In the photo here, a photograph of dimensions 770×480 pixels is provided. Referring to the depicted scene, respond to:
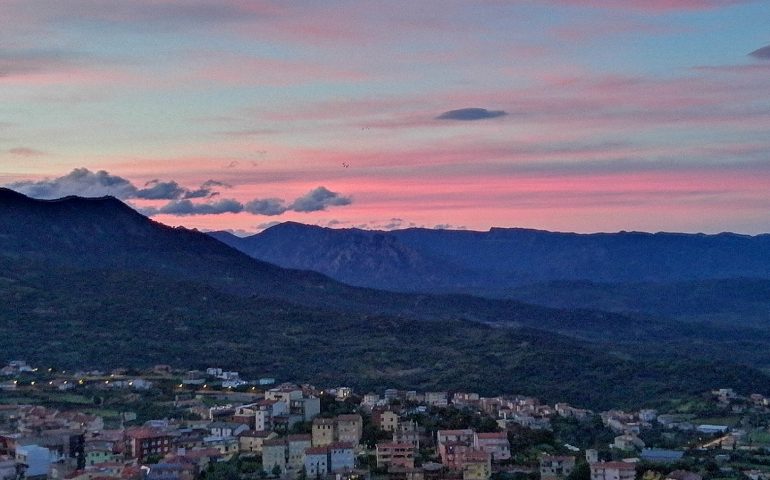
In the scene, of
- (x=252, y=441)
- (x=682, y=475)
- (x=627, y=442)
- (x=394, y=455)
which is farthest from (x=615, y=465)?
(x=252, y=441)

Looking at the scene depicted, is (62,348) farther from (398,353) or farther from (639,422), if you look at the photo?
(639,422)

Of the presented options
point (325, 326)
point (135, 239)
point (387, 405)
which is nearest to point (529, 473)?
point (387, 405)

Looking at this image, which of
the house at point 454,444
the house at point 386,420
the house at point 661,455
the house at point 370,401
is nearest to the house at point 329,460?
the house at point 454,444

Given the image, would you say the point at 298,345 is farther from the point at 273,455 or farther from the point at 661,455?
the point at 273,455

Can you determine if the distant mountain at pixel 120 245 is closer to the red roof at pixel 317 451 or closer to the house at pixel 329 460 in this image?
the red roof at pixel 317 451

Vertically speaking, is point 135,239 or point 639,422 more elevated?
point 135,239

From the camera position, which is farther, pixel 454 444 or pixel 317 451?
pixel 454 444
